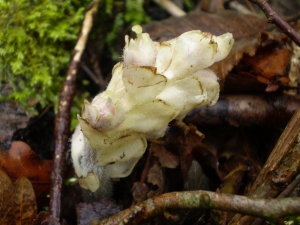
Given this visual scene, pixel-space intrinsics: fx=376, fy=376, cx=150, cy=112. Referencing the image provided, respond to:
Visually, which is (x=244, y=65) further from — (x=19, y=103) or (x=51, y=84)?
(x=19, y=103)

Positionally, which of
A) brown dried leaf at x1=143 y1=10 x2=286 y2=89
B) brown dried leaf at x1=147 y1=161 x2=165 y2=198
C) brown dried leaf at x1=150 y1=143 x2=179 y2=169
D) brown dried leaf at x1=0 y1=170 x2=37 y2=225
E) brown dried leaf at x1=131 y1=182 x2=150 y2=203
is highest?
brown dried leaf at x1=143 y1=10 x2=286 y2=89

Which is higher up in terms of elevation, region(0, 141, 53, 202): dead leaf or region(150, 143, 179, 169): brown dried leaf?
region(0, 141, 53, 202): dead leaf

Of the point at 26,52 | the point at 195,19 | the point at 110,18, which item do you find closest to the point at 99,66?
the point at 110,18

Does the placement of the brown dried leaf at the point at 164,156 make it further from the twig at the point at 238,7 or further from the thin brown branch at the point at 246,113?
the twig at the point at 238,7

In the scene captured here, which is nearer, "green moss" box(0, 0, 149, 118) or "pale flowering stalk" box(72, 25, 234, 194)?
"pale flowering stalk" box(72, 25, 234, 194)

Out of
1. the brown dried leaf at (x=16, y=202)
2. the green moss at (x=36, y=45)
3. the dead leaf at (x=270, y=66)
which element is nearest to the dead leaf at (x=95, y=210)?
the brown dried leaf at (x=16, y=202)

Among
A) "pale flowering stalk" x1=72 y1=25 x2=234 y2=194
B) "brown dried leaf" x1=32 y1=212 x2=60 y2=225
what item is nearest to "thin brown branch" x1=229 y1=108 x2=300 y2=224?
"pale flowering stalk" x1=72 y1=25 x2=234 y2=194

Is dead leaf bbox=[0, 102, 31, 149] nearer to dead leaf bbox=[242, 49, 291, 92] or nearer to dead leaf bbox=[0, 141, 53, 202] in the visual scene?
dead leaf bbox=[0, 141, 53, 202]
